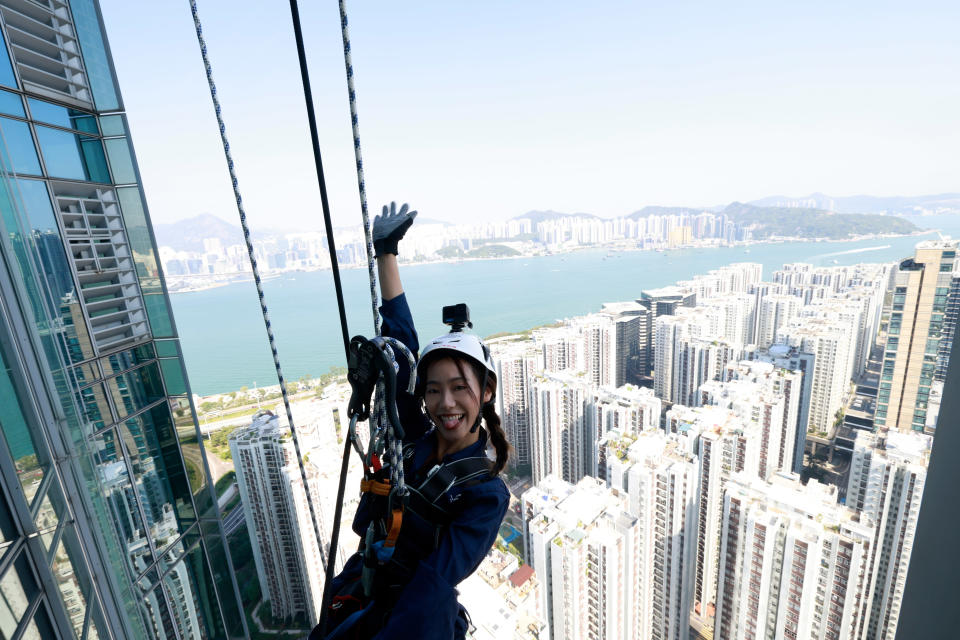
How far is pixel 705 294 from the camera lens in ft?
66.0

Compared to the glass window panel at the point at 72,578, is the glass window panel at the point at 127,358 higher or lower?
higher

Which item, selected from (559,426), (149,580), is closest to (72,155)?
(149,580)

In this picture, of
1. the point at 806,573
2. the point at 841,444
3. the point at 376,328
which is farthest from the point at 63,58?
the point at 841,444

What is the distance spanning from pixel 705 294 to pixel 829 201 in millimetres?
25829

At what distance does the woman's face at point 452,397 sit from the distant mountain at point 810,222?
34.7m

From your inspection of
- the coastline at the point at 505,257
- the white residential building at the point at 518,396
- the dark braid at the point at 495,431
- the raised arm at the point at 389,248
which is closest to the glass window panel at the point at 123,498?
the raised arm at the point at 389,248

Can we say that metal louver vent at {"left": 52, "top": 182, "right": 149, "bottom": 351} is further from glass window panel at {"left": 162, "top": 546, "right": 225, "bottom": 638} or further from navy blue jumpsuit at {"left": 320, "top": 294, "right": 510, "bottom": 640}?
navy blue jumpsuit at {"left": 320, "top": 294, "right": 510, "bottom": 640}

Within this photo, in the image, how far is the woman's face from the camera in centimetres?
75

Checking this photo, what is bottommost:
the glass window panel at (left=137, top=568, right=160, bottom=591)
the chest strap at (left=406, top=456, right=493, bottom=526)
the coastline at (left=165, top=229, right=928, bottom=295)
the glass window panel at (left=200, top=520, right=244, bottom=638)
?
the coastline at (left=165, top=229, right=928, bottom=295)

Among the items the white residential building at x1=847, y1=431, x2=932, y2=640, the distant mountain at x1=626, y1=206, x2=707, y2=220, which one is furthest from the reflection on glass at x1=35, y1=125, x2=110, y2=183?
the distant mountain at x1=626, y1=206, x2=707, y2=220

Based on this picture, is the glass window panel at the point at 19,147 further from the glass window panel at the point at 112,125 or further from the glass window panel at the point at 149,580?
the glass window panel at the point at 149,580

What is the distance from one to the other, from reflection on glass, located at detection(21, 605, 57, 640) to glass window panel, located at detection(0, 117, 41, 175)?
903mm

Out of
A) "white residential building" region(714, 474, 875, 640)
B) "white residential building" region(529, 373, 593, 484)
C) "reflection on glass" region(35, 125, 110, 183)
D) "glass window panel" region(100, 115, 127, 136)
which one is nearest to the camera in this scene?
"reflection on glass" region(35, 125, 110, 183)

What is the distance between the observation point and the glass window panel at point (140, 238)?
4.07ft
